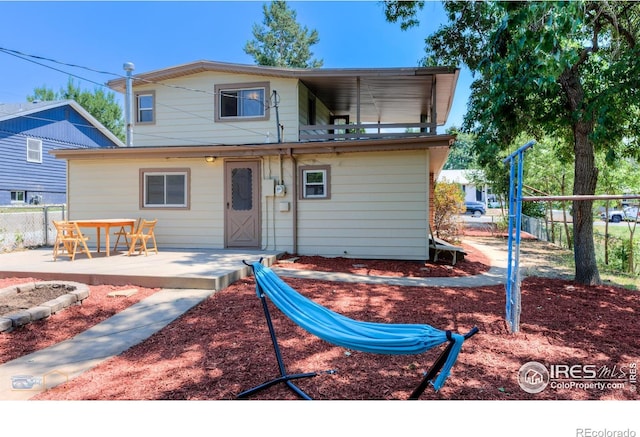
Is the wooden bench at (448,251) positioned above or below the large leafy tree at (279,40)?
below

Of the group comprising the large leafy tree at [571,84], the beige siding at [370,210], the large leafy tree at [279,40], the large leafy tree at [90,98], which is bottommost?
the beige siding at [370,210]

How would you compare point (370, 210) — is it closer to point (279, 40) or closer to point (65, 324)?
point (65, 324)

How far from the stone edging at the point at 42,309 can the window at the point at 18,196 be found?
15.3 metres

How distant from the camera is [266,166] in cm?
938

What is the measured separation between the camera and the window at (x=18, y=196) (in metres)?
17.1

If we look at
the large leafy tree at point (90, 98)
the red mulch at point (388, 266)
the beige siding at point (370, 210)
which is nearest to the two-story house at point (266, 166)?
the beige siding at point (370, 210)

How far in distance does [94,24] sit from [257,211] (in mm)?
5013

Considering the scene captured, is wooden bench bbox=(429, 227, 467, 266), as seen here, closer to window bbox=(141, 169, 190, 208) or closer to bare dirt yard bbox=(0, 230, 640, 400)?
bare dirt yard bbox=(0, 230, 640, 400)

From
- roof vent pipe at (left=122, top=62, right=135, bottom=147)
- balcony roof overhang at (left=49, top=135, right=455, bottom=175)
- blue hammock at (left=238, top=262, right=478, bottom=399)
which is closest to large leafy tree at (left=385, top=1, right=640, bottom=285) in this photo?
balcony roof overhang at (left=49, top=135, right=455, bottom=175)

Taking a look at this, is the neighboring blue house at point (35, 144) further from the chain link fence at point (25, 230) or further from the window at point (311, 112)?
the window at point (311, 112)

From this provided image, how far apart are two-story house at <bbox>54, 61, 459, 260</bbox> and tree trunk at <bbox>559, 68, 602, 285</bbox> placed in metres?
2.21

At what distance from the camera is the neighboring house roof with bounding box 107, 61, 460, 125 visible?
30.2 ft

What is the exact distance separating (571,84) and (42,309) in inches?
342

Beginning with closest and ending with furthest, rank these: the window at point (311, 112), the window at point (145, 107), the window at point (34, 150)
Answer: the window at point (145, 107), the window at point (311, 112), the window at point (34, 150)
